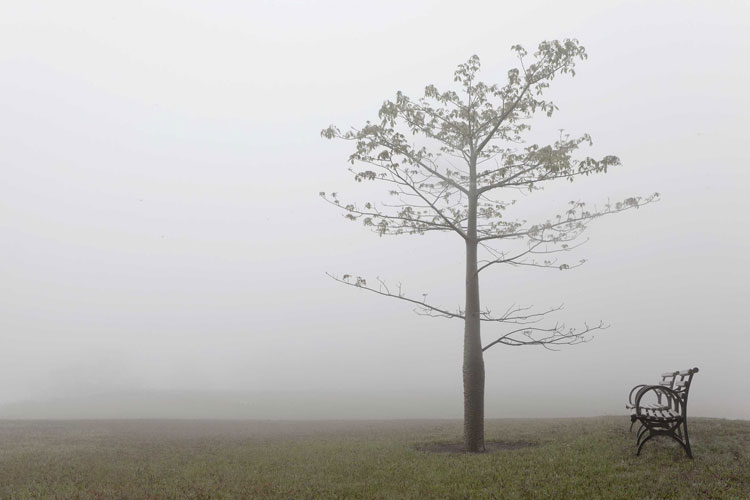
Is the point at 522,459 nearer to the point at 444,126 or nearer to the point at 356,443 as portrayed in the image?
the point at 356,443

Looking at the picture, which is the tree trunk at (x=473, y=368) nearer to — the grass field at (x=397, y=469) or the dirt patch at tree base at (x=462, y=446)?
the dirt patch at tree base at (x=462, y=446)

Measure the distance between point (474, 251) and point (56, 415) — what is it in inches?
1770

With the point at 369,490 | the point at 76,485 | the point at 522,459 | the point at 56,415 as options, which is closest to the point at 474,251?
the point at 522,459

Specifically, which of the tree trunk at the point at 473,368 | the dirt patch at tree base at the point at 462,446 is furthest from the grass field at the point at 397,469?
the tree trunk at the point at 473,368

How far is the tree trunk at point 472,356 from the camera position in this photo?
46.5 feet

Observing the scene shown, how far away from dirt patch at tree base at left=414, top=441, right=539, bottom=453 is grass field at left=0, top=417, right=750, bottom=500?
40cm

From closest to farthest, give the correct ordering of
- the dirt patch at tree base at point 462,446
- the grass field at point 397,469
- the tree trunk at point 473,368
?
the grass field at point 397,469, the dirt patch at tree base at point 462,446, the tree trunk at point 473,368

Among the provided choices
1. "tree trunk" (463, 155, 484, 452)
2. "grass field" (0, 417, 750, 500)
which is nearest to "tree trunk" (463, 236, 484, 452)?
"tree trunk" (463, 155, 484, 452)

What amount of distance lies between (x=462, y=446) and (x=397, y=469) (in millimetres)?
4246

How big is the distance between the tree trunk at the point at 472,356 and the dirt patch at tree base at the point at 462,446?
1.27 feet

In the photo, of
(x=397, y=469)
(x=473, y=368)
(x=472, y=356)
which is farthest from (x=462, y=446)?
(x=397, y=469)

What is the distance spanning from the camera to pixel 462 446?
15.0 meters

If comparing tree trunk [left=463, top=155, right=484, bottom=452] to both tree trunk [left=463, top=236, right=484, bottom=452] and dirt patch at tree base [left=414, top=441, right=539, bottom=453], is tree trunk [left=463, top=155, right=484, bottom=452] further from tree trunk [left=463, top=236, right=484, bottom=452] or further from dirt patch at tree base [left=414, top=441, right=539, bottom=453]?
dirt patch at tree base [left=414, top=441, right=539, bottom=453]

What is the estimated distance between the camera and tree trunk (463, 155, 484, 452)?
1419cm
